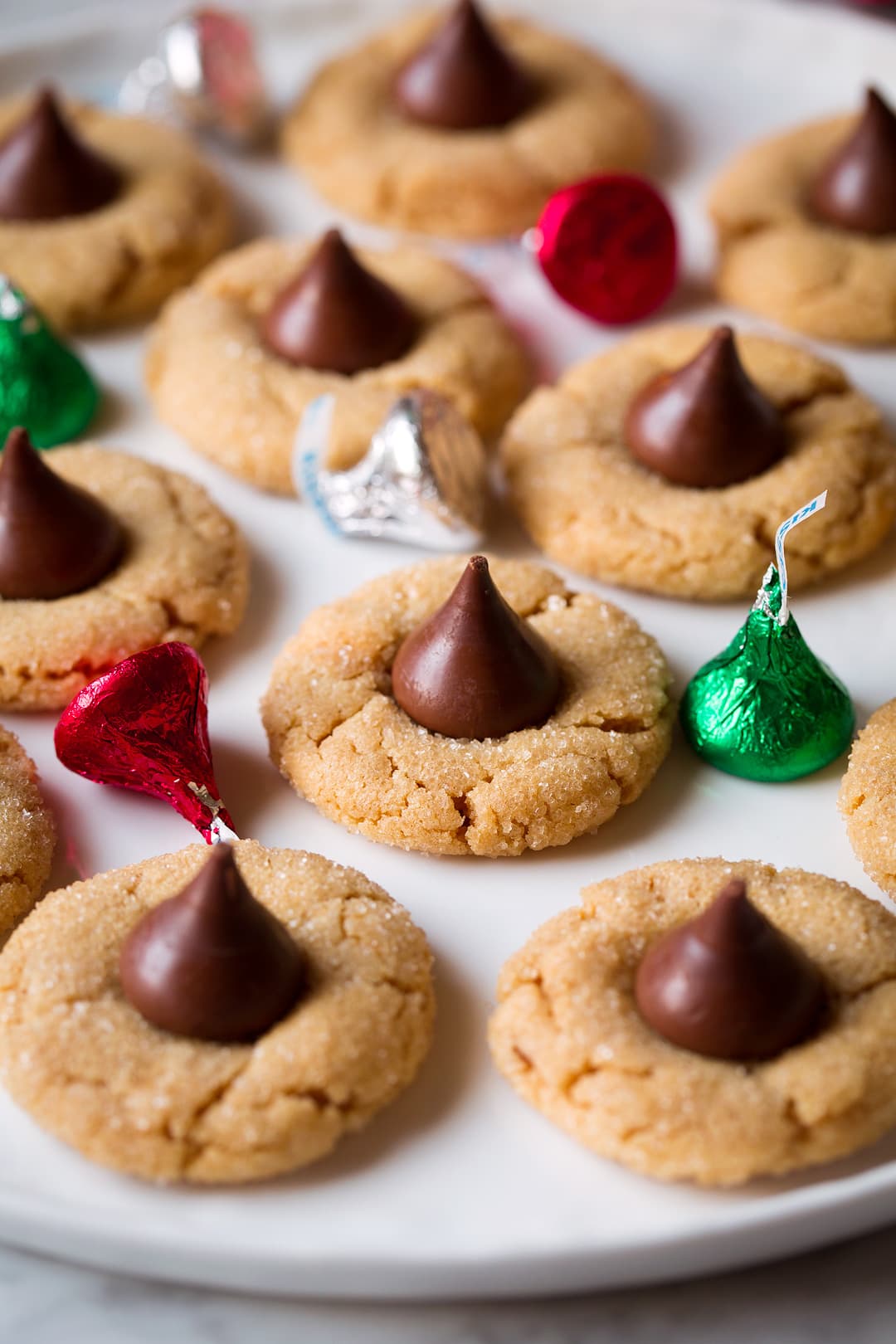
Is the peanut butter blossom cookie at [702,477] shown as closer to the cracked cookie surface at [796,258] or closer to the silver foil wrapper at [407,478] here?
the silver foil wrapper at [407,478]

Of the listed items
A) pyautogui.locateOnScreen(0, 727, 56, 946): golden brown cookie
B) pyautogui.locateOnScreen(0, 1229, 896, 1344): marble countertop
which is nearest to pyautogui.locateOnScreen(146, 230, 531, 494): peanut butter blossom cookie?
pyautogui.locateOnScreen(0, 727, 56, 946): golden brown cookie

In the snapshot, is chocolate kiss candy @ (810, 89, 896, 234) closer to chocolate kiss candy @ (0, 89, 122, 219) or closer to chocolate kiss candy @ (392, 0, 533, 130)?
chocolate kiss candy @ (392, 0, 533, 130)

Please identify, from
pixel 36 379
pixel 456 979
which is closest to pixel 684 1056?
pixel 456 979

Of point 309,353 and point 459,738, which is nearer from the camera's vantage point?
point 459,738

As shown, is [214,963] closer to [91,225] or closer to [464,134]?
[91,225]

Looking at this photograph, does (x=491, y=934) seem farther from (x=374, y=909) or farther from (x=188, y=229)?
(x=188, y=229)

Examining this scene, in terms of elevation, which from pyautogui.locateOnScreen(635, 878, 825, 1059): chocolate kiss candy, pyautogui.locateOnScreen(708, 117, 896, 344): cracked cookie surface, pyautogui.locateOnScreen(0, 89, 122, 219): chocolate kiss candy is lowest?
pyautogui.locateOnScreen(708, 117, 896, 344): cracked cookie surface
